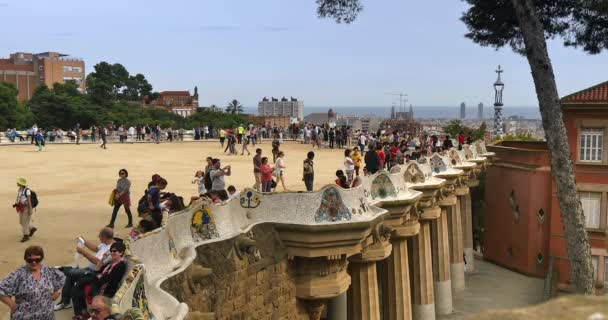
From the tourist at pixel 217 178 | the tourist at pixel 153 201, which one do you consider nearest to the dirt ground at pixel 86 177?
the tourist at pixel 153 201

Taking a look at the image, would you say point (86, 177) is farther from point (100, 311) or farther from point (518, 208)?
point (518, 208)

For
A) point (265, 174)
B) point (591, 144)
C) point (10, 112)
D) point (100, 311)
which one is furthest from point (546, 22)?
point (10, 112)

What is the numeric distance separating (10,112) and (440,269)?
177 feet

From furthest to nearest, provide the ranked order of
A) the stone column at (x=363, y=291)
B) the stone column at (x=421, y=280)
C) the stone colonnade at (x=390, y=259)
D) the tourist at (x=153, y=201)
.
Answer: the stone column at (x=421, y=280) → the stone column at (x=363, y=291) → the stone colonnade at (x=390, y=259) → the tourist at (x=153, y=201)

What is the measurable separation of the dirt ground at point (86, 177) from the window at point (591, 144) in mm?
9814

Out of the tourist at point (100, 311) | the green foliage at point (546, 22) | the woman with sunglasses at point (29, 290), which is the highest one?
the green foliage at point (546, 22)

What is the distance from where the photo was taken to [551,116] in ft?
56.0

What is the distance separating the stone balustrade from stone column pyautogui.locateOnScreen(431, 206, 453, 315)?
0.03 metres

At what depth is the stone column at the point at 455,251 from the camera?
25.2m

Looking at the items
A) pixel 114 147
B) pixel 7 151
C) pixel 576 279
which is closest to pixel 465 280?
pixel 576 279

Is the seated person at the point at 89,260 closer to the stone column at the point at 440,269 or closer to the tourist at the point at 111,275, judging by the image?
the tourist at the point at 111,275

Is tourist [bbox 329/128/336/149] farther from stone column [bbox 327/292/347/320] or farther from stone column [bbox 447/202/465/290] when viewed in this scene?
stone column [bbox 327/292/347/320]

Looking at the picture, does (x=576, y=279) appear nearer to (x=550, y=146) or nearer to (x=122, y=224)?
(x=550, y=146)

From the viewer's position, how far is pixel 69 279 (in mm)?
7973
